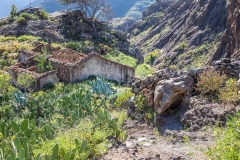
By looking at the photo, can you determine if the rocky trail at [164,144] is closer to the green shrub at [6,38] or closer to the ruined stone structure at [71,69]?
the ruined stone structure at [71,69]

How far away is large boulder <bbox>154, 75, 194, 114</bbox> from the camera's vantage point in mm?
7375

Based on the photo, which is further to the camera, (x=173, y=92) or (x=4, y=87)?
(x=4, y=87)

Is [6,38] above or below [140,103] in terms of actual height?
above

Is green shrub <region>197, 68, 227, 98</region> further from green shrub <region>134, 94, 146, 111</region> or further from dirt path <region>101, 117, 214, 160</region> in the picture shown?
green shrub <region>134, 94, 146, 111</region>

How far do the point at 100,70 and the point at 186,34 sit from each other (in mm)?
71100

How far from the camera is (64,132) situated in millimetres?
7211

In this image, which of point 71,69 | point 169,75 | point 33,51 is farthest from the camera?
point 33,51

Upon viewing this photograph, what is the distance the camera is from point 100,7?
3247 cm

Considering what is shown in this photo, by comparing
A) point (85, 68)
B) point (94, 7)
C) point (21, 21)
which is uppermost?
point (94, 7)

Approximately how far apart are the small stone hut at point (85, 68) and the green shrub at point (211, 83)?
33.5 feet

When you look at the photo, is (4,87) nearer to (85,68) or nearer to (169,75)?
(85,68)

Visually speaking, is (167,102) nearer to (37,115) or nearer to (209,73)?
(209,73)

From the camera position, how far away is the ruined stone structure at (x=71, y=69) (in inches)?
632

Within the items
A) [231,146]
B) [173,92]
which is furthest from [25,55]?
[231,146]
